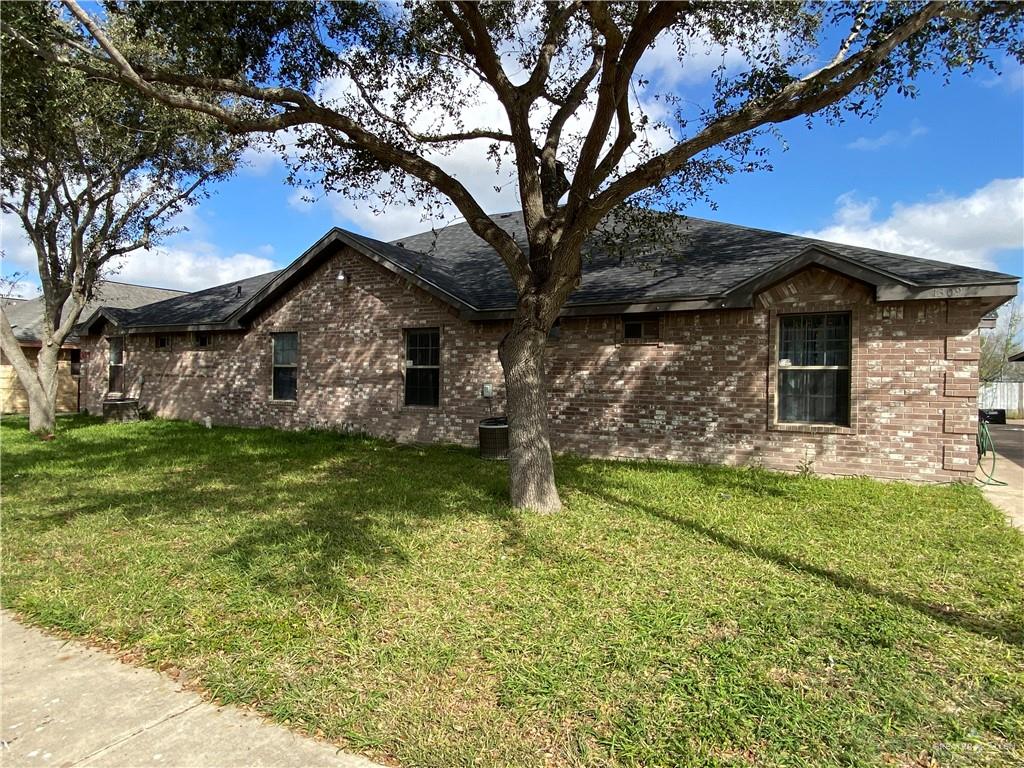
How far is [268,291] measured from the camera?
14062mm

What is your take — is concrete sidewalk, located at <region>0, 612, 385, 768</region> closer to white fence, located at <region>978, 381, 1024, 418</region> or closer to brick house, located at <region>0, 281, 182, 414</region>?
brick house, located at <region>0, 281, 182, 414</region>

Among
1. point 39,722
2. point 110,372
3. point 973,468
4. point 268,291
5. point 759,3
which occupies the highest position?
point 759,3

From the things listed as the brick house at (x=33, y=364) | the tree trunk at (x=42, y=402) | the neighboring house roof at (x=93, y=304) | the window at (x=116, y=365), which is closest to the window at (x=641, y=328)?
the tree trunk at (x=42, y=402)

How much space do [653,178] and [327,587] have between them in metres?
5.17

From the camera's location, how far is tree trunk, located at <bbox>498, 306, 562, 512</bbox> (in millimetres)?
6582

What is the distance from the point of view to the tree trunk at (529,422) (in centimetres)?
658

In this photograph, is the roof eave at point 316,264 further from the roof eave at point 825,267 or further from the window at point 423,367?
the roof eave at point 825,267

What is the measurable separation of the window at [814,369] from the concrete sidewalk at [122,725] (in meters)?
8.54

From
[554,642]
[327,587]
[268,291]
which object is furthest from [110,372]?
[554,642]

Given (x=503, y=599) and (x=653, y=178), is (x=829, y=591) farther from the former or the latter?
(x=653, y=178)

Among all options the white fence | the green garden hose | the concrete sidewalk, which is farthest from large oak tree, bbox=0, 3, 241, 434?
the white fence

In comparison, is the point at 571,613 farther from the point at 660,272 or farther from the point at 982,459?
the point at 982,459

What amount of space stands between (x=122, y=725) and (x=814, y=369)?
936 centimetres

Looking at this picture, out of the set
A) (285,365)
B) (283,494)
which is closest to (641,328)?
(283,494)
